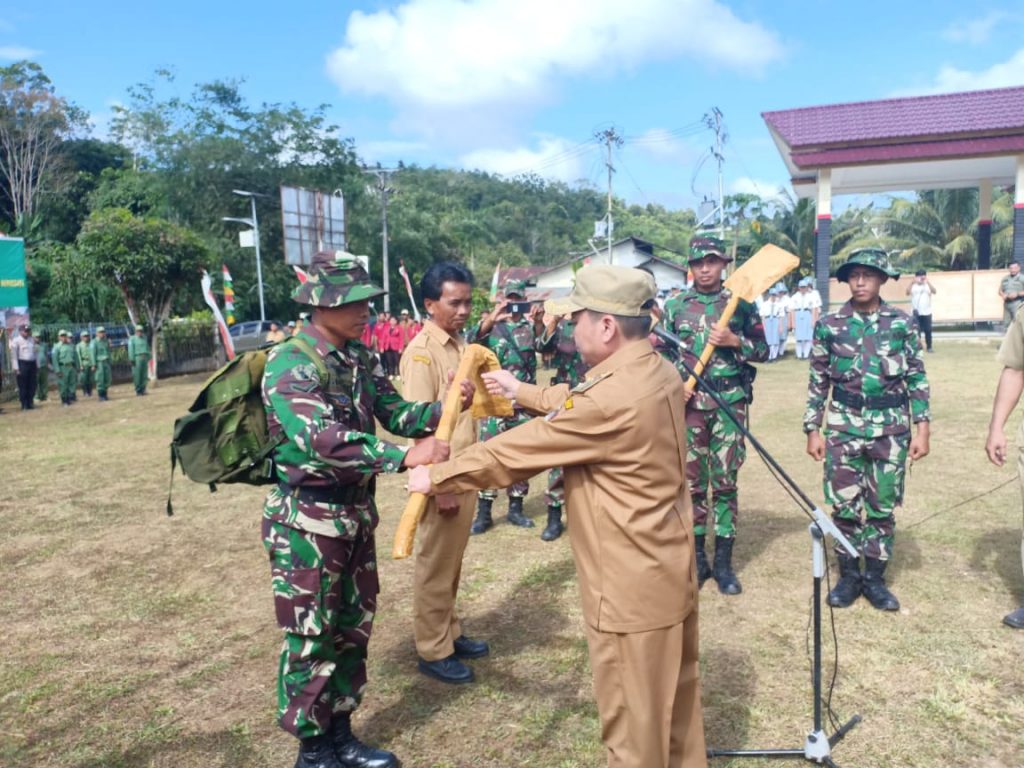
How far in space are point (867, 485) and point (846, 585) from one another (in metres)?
0.64

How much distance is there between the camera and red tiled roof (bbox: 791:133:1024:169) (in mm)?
19000

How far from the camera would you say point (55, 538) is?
6652 millimetres

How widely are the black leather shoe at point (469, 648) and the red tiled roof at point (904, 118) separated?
1893 centimetres

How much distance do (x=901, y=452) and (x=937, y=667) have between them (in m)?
1.23

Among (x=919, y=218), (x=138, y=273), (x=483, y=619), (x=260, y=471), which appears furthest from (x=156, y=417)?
(x=919, y=218)

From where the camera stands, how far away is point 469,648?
4.18 m

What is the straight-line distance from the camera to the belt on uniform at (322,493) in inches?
115

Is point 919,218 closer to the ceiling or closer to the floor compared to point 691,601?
closer to the ceiling

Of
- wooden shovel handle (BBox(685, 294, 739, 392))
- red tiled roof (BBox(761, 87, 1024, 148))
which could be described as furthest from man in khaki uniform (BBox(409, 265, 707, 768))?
red tiled roof (BBox(761, 87, 1024, 148))

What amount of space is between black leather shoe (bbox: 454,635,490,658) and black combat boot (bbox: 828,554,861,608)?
2144 millimetres

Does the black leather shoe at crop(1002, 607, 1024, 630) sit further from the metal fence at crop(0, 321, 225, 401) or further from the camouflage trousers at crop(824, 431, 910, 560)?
the metal fence at crop(0, 321, 225, 401)

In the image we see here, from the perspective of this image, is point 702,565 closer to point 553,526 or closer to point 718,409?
point 718,409

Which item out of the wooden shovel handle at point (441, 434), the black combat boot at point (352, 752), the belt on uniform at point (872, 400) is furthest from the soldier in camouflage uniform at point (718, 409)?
the black combat boot at point (352, 752)

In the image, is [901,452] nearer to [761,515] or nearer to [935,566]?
[935,566]
